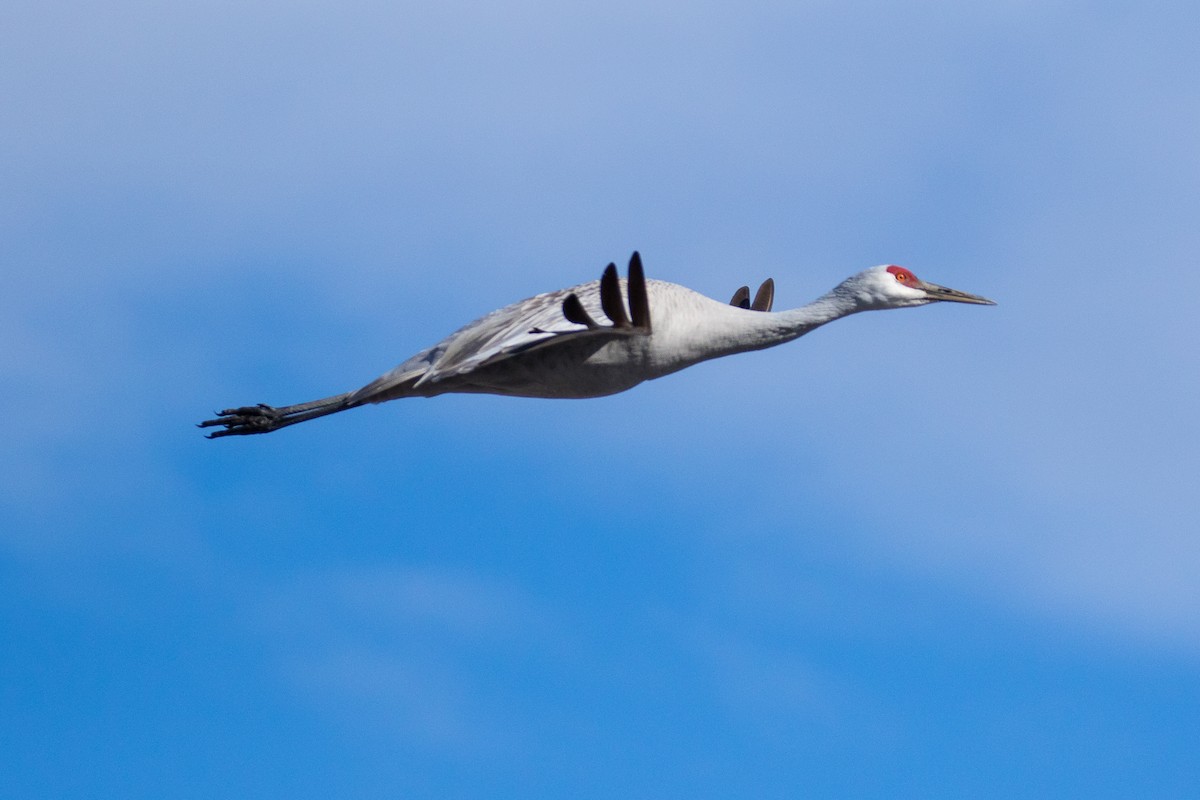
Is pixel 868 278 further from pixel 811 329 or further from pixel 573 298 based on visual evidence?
pixel 573 298

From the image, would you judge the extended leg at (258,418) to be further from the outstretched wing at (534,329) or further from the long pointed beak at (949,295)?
the long pointed beak at (949,295)

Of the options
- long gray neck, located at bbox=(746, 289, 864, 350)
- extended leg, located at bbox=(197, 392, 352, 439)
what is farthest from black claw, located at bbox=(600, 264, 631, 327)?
extended leg, located at bbox=(197, 392, 352, 439)

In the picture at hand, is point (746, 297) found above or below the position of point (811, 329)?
above

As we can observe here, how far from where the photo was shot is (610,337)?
46.3 feet

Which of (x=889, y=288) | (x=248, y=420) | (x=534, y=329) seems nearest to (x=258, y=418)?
(x=248, y=420)

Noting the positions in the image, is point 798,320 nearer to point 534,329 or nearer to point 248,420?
point 534,329

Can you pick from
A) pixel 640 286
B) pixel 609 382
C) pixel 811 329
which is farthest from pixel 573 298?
pixel 811 329

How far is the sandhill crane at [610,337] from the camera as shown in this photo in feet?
45.7

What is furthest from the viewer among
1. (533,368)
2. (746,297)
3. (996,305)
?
(746,297)

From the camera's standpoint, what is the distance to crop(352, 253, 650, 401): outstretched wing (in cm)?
1333

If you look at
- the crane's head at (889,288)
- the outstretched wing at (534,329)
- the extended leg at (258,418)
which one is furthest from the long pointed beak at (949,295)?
the extended leg at (258,418)

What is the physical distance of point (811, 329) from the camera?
1489 cm

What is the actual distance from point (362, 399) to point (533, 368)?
2264mm

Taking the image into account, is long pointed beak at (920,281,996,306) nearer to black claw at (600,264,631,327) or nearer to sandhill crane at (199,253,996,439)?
sandhill crane at (199,253,996,439)
